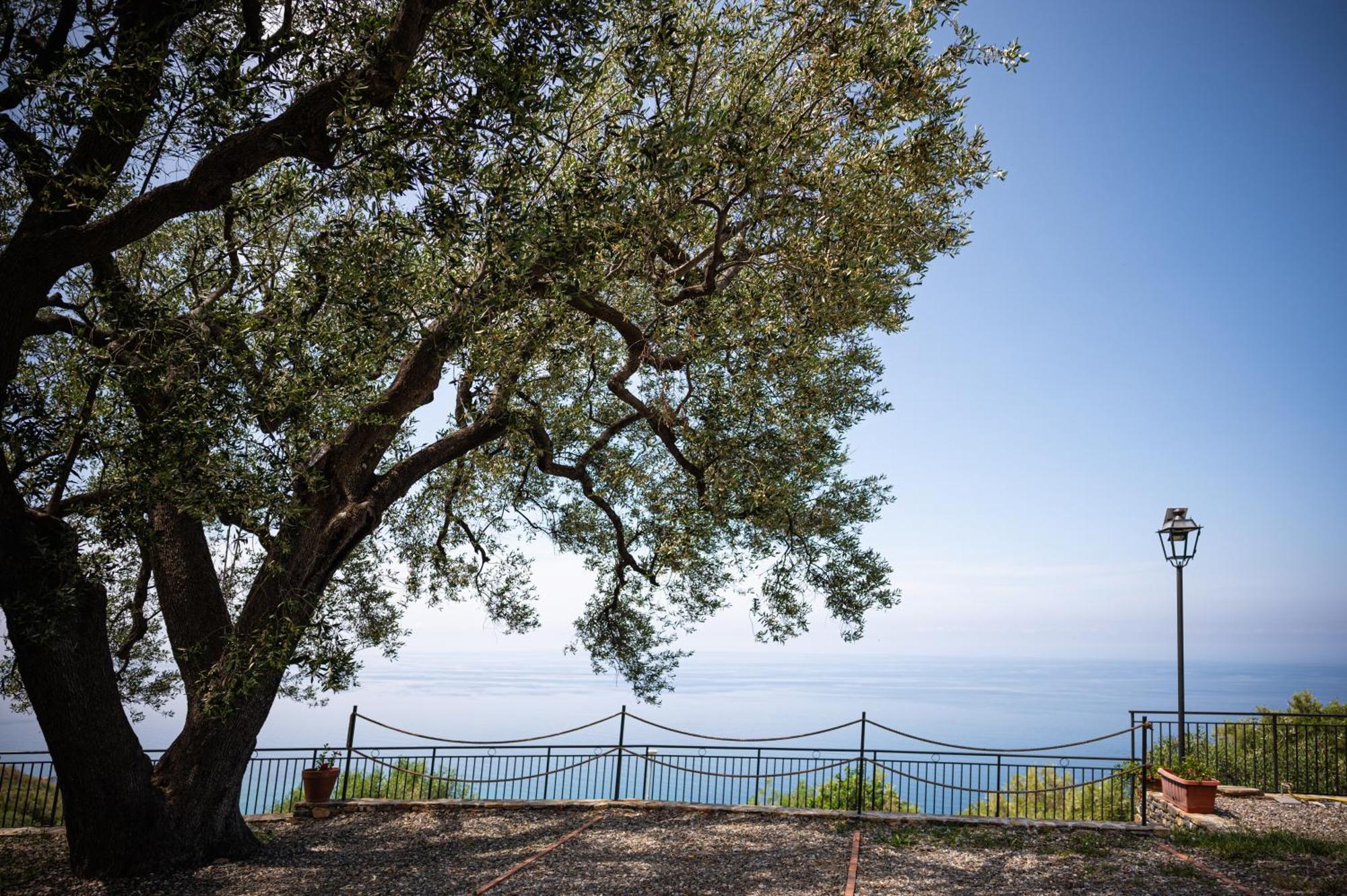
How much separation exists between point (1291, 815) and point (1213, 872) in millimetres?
3902

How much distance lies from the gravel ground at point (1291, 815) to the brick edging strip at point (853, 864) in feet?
16.3

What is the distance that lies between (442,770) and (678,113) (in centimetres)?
1105

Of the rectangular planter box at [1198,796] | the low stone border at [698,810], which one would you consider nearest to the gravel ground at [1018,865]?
the low stone border at [698,810]

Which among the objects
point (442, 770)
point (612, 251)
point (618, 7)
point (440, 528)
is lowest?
point (442, 770)

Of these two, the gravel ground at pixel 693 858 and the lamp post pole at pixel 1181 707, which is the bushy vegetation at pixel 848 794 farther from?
the lamp post pole at pixel 1181 707

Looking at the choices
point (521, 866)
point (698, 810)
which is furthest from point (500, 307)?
point (698, 810)

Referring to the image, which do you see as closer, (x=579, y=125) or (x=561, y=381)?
(x=579, y=125)

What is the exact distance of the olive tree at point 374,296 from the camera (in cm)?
551

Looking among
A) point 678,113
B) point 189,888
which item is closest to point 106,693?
point 189,888

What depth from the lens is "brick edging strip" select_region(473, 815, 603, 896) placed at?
7.74 m

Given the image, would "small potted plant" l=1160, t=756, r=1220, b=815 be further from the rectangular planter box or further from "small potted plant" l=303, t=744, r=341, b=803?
"small potted plant" l=303, t=744, r=341, b=803

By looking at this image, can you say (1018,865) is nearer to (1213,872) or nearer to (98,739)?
(1213,872)

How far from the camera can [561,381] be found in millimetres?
10016

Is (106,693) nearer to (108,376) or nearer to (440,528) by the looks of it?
(108,376)
